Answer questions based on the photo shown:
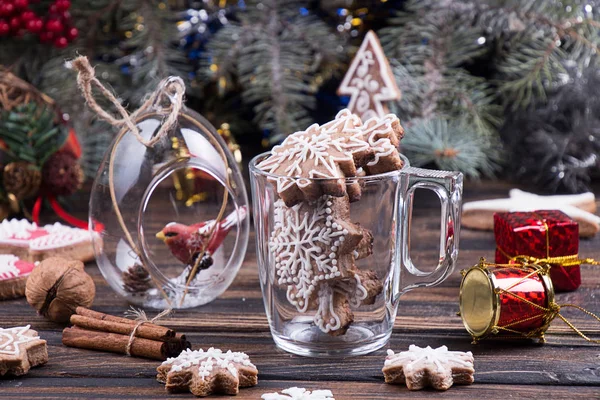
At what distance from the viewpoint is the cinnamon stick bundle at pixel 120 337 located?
1125 millimetres

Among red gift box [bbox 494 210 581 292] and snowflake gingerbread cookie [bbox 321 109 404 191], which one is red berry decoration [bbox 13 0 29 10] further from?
red gift box [bbox 494 210 581 292]

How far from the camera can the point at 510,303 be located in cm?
113

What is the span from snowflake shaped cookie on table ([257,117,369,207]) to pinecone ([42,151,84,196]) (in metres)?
0.83

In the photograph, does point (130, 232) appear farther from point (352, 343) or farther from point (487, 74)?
point (487, 74)

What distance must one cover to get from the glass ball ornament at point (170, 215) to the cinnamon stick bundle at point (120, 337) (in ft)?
0.41

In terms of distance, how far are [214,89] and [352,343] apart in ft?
4.17

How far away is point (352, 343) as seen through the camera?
112 cm

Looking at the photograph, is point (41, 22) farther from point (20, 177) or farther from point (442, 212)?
point (442, 212)

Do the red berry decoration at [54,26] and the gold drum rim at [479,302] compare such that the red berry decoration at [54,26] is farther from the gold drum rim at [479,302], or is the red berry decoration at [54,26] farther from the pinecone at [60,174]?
the gold drum rim at [479,302]

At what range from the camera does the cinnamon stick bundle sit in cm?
112

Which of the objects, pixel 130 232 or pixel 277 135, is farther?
pixel 277 135

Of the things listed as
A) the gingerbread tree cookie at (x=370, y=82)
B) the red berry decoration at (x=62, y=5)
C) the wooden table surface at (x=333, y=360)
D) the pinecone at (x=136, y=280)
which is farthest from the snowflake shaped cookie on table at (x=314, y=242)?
the red berry decoration at (x=62, y=5)

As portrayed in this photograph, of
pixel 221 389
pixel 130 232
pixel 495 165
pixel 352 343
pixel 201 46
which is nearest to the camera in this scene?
pixel 221 389

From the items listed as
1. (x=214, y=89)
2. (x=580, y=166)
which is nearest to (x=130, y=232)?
(x=214, y=89)
